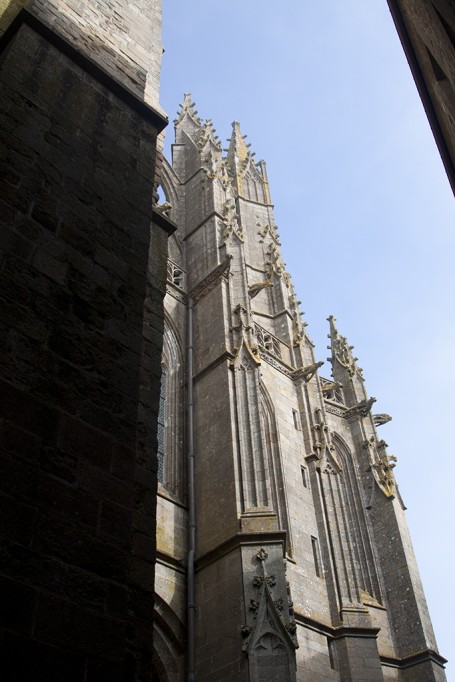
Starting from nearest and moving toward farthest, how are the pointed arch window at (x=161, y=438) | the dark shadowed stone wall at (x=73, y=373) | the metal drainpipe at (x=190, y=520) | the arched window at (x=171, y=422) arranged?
the dark shadowed stone wall at (x=73, y=373), the metal drainpipe at (x=190, y=520), the arched window at (x=171, y=422), the pointed arch window at (x=161, y=438)

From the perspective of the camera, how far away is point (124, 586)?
3.67 metres

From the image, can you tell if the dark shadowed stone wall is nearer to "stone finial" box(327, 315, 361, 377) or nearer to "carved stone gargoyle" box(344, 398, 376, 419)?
"carved stone gargoyle" box(344, 398, 376, 419)

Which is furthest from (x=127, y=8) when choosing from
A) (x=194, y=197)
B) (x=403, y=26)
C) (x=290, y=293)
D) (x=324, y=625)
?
(x=290, y=293)

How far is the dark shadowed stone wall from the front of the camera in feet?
10.9

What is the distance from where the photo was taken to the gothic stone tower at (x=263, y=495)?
11250 millimetres

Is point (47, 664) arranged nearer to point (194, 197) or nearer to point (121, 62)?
point (121, 62)

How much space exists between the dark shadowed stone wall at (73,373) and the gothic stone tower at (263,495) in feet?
22.6

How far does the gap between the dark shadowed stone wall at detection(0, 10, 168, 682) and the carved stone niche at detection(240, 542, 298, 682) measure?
6571 mm

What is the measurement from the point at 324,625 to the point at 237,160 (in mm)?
19096

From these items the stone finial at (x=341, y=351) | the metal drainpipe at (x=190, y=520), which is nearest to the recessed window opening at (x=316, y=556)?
the metal drainpipe at (x=190, y=520)

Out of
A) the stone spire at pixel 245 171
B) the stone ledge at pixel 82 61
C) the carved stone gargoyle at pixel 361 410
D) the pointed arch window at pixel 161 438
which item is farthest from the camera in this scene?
the stone spire at pixel 245 171

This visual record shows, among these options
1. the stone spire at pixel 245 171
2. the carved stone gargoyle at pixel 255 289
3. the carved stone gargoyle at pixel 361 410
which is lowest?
the carved stone gargoyle at pixel 361 410

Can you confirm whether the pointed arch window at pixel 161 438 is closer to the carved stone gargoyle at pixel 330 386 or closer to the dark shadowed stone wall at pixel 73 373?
the carved stone gargoyle at pixel 330 386

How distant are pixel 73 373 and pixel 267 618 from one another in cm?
777
